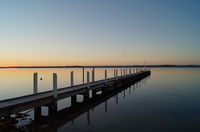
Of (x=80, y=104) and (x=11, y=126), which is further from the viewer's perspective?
(x=80, y=104)

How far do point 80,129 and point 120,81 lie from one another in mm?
15508

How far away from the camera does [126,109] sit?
41.7 feet

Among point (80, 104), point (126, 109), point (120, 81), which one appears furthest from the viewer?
point (120, 81)

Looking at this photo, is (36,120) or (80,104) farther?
(80,104)

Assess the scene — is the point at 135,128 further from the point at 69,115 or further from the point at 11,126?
the point at 11,126

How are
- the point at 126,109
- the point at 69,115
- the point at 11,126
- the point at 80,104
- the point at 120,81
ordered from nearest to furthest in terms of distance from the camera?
the point at 11,126
the point at 69,115
the point at 126,109
the point at 80,104
the point at 120,81

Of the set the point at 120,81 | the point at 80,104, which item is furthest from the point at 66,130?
the point at 120,81

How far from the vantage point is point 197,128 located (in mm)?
8656

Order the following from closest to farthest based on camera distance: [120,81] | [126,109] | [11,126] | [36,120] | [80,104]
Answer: [11,126] < [36,120] < [126,109] < [80,104] < [120,81]

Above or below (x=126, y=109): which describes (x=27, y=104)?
above

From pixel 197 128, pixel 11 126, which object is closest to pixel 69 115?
pixel 11 126

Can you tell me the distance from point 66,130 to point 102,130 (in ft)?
5.19

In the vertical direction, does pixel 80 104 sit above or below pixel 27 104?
below

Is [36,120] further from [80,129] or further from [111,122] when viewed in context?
[111,122]
